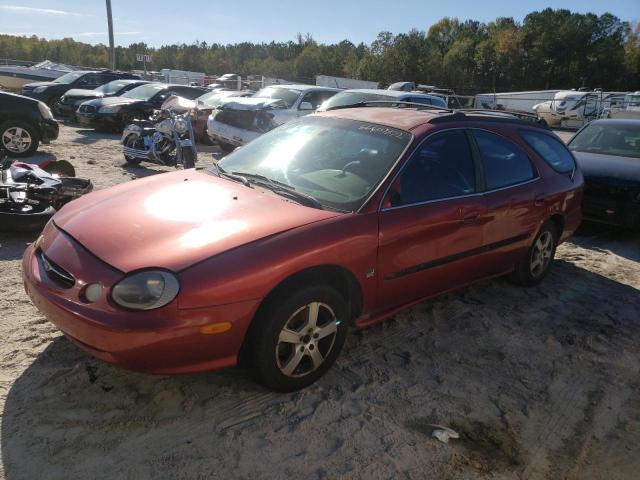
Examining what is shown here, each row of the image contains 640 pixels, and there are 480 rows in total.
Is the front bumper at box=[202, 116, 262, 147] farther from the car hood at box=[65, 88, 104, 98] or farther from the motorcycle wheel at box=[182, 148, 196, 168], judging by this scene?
the car hood at box=[65, 88, 104, 98]

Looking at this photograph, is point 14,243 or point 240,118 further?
point 240,118

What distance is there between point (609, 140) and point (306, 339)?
691 cm

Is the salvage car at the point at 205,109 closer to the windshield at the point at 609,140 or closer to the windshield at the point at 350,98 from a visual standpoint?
the windshield at the point at 350,98

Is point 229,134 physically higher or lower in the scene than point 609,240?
higher

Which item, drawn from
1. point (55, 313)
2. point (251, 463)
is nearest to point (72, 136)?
point (55, 313)

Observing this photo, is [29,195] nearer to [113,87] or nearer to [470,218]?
[470,218]

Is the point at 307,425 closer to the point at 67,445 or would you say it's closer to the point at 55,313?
the point at 67,445

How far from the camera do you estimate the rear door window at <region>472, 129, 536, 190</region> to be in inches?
161

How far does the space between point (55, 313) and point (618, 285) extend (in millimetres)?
5073

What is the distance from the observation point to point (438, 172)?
12.1 feet

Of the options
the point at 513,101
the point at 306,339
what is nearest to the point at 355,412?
the point at 306,339

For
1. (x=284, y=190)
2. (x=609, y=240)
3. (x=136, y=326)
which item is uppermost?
(x=284, y=190)

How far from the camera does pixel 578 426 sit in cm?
298

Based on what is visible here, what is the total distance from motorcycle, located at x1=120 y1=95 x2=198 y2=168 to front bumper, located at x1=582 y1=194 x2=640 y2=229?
19.3 ft
